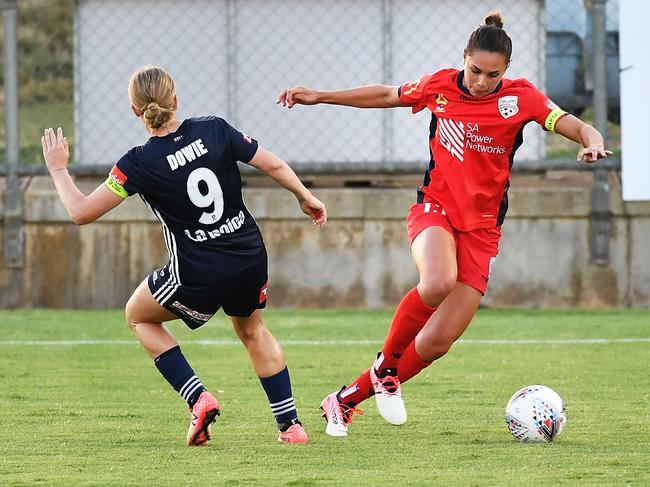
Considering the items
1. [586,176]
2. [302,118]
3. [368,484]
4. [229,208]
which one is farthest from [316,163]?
[368,484]

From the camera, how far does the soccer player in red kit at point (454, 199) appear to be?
18.0 ft

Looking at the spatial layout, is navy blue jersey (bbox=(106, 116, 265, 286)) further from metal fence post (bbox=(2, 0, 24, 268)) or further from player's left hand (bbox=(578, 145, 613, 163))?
metal fence post (bbox=(2, 0, 24, 268))

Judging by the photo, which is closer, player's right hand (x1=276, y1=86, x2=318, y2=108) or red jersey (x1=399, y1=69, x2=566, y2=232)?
red jersey (x1=399, y1=69, x2=566, y2=232)

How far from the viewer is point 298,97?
5.77 meters

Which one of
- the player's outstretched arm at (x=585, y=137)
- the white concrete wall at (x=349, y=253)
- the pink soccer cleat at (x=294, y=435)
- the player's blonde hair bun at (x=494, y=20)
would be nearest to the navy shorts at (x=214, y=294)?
the pink soccer cleat at (x=294, y=435)

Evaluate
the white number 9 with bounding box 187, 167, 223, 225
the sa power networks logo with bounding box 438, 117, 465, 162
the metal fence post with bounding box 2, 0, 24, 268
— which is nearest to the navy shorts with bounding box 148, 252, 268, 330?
the white number 9 with bounding box 187, 167, 223, 225

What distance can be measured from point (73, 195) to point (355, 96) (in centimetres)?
138

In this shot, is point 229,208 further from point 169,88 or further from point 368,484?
point 368,484

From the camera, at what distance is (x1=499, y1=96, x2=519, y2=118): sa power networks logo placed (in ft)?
18.4

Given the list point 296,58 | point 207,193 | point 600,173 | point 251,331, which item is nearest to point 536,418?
point 251,331

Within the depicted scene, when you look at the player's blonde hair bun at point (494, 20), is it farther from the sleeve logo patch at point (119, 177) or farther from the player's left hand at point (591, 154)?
the sleeve logo patch at point (119, 177)

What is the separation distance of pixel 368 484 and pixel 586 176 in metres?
6.96

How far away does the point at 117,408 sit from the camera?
614 cm

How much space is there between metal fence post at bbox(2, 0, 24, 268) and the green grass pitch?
0.58 meters
